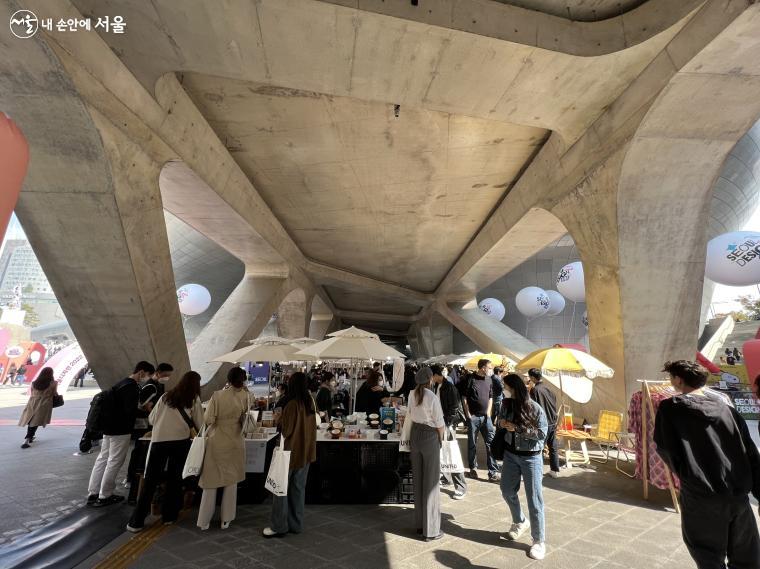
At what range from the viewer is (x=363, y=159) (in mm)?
8719

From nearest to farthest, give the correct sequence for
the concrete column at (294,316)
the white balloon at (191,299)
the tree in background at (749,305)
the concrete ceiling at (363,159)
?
the concrete ceiling at (363,159) < the concrete column at (294,316) < the white balloon at (191,299) < the tree in background at (749,305)

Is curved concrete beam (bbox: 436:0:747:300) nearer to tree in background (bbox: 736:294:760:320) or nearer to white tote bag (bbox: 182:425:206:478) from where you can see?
white tote bag (bbox: 182:425:206:478)

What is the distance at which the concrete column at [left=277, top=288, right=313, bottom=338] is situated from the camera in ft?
60.5

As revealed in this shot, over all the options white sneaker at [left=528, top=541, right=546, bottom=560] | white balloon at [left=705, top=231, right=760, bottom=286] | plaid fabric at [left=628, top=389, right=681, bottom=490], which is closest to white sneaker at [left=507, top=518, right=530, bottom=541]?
white sneaker at [left=528, top=541, right=546, bottom=560]

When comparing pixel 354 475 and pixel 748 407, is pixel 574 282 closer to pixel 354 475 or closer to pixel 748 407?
pixel 748 407

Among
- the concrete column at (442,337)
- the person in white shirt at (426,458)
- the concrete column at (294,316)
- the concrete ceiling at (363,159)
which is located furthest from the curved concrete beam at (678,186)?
the concrete column at (442,337)

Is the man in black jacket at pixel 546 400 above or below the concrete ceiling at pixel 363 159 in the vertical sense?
below

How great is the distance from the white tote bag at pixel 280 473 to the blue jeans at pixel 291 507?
5.2 inches

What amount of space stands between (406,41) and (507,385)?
13.8 feet

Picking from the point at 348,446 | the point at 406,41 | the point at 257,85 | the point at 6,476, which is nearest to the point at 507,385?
the point at 348,446

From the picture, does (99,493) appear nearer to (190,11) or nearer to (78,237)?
(78,237)

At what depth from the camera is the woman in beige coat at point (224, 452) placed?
12.9 feet

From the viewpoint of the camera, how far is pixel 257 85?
6.53 metres

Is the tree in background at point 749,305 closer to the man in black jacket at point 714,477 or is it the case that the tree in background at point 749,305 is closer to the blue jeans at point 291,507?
the man in black jacket at point 714,477
